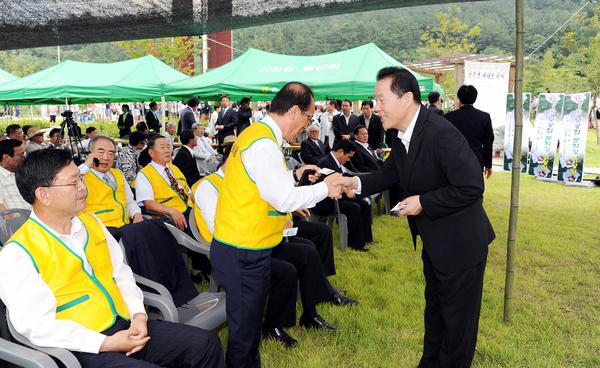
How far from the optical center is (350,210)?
6.20 metres

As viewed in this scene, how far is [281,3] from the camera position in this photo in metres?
4.16

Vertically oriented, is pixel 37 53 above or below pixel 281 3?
above

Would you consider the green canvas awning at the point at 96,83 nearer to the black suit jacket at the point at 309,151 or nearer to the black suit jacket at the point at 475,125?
the black suit jacket at the point at 309,151

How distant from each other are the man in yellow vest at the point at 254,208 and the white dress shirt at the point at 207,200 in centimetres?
103

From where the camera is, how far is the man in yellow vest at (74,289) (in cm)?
203

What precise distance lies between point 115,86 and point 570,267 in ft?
33.3

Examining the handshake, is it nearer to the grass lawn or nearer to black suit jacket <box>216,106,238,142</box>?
the grass lawn

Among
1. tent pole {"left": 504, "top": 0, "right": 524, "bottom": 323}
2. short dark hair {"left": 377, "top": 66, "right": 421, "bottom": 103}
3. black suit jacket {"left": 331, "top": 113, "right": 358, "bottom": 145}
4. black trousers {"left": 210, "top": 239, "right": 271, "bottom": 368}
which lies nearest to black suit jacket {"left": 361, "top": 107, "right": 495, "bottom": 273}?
short dark hair {"left": 377, "top": 66, "right": 421, "bottom": 103}

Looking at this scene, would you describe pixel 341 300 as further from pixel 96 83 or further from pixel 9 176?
pixel 96 83

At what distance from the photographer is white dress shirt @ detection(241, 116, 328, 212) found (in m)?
2.49

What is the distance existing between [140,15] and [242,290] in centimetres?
281

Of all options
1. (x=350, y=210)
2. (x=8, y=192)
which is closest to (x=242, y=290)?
(x=8, y=192)

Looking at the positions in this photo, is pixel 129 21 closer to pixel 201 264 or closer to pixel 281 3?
pixel 281 3

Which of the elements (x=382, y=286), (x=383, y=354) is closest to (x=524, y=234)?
(x=382, y=286)
